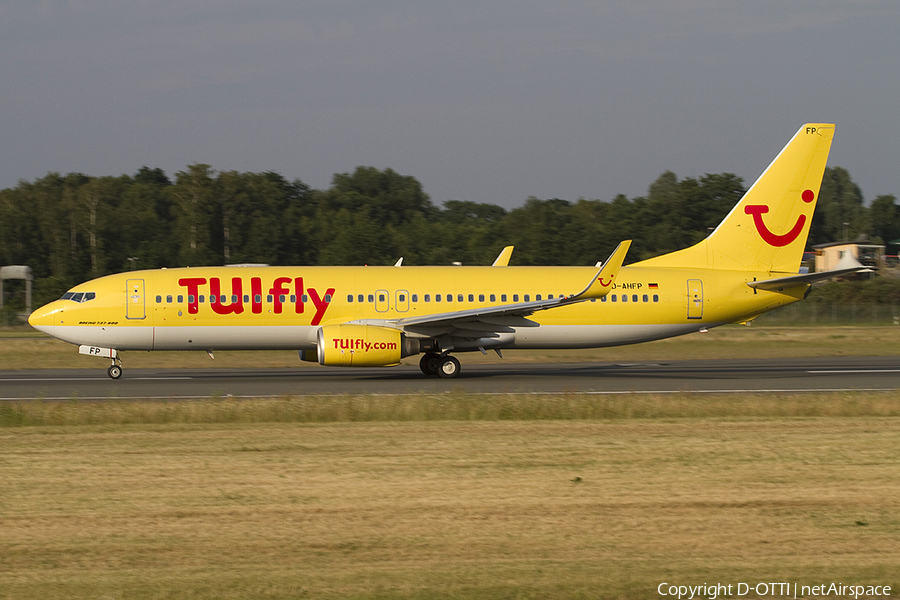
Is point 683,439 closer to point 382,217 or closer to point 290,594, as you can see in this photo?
point 290,594

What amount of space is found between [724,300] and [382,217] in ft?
257

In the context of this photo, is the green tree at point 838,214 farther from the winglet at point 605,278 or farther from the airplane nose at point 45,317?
the airplane nose at point 45,317

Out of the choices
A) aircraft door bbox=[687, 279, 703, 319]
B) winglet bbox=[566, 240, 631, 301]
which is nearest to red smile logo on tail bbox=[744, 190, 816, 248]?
aircraft door bbox=[687, 279, 703, 319]

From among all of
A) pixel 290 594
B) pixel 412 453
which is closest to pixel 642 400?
pixel 412 453

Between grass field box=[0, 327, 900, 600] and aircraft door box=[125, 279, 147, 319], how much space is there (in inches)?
333

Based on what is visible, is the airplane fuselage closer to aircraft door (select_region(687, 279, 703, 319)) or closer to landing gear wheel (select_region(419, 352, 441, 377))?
aircraft door (select_region(687, 279, 703, 319))

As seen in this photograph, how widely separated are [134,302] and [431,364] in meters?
8.28

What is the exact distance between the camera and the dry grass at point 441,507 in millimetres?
7297

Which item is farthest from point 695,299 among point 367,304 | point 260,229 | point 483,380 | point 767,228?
point 260,229

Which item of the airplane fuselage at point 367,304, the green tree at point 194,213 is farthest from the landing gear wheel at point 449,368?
the green tree at point 194,213

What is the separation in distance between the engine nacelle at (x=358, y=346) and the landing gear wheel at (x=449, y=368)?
1.87 m

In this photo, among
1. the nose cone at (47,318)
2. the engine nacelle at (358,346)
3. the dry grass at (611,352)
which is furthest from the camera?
the dry grass at (611,352)

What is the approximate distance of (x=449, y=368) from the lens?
2494 cm

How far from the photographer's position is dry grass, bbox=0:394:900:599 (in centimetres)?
730
